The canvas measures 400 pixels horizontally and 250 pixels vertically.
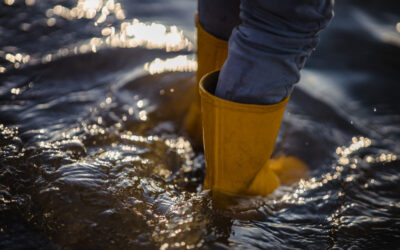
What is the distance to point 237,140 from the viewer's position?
3.68 ft

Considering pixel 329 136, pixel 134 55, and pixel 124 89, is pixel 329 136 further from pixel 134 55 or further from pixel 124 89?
pixel 134 55

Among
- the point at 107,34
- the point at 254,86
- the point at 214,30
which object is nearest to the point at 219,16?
the point at 214,30

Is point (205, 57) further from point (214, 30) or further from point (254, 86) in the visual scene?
→ point (254, 86)

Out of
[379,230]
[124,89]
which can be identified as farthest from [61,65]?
[379,230]

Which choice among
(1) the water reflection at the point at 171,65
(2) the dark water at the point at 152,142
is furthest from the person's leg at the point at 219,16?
(1) the water reflection at the point at 171,65

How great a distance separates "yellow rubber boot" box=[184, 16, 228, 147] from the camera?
1.43m

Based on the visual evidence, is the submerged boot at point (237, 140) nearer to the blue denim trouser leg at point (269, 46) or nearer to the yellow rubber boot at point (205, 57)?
the blue denim trouser leg at point (269, 46)

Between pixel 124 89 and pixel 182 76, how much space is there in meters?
0.35

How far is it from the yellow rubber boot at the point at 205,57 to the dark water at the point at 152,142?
0.09m

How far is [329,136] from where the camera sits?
1669 millimetres

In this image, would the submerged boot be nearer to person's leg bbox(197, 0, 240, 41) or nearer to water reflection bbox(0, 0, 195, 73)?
person's leg bbox(197, 0, 240, 41)

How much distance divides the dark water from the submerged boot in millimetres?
67

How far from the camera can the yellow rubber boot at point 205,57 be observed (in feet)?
4.68

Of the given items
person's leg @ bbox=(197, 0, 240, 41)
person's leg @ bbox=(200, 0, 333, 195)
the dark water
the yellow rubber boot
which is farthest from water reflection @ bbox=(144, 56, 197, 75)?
person's leg @ bbox=(200, 0, 333, 195)
